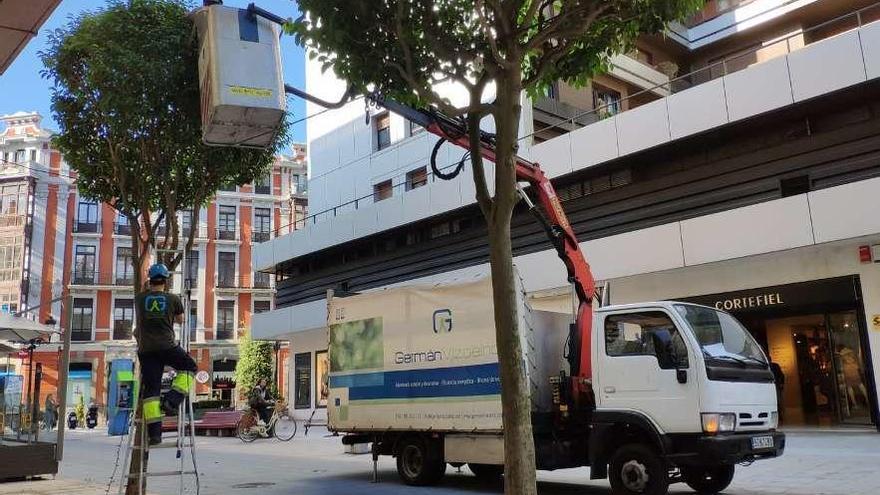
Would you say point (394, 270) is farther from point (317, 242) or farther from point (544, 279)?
point (544, 279)

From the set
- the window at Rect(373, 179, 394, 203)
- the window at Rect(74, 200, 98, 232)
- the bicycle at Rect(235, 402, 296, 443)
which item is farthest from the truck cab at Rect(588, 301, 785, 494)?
the window at Rect(74, 200, 98, 232)

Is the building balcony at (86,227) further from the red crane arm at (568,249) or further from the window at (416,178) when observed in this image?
the red crane arm at (568,249)

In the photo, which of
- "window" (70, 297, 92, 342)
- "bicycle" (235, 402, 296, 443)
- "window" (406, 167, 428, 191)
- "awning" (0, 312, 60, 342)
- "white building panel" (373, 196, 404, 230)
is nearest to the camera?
"awning" (0, 312, 60, 342)

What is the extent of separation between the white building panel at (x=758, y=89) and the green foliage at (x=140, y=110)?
38.4 ft

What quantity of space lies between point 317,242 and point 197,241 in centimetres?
2506

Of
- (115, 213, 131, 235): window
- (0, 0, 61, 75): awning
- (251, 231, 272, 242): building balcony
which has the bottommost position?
(0, 0, 61, 75): awning

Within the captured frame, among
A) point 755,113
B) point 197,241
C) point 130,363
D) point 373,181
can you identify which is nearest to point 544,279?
point 755,113

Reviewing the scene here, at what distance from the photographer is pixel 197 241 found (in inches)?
2079

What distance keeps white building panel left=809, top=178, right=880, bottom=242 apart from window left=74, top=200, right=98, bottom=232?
4798 cm

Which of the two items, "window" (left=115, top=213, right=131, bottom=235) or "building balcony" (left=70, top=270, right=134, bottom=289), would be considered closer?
"building balcony" (left=70, top=270, right=134, bottom=289)

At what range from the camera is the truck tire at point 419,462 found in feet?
36.3

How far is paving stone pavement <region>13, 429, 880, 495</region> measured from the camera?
10.2 meters

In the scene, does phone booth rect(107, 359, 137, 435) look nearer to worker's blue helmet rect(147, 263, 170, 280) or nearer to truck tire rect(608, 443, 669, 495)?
worker's blue helmet rect(147, 263, 170, 280)

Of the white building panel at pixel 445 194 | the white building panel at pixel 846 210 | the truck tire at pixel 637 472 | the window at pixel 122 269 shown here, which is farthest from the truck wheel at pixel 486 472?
the window at pixel 122 269
